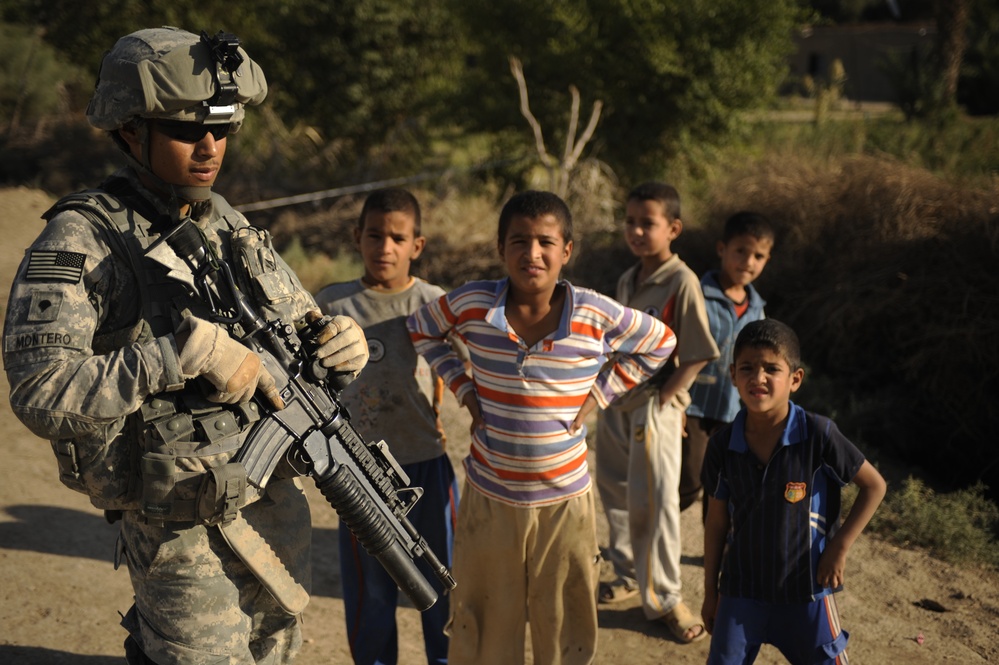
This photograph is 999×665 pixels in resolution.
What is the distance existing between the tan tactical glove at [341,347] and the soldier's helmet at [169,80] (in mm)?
623

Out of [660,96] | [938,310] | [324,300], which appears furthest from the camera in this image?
[660,96]

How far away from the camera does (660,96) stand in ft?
31.7

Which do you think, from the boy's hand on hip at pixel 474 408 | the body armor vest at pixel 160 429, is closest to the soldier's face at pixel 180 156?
the body armor vest at pixel 160 429

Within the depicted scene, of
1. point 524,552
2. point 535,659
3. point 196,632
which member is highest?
point 196,632

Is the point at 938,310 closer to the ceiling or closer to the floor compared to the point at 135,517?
closer to the floor

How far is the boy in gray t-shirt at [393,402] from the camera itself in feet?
10.6

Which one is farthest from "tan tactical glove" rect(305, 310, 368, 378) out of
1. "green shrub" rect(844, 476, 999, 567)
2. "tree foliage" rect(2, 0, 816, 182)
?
"tree foliage" rect(2, 0, 816, 182)

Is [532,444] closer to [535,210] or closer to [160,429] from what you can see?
[535,210]

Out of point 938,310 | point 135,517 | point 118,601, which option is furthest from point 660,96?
point 135,517

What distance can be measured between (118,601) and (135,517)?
1.99 meters

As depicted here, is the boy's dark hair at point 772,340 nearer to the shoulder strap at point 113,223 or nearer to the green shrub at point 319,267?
the shoulder strap at point 113,223

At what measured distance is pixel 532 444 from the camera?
9.51 feet

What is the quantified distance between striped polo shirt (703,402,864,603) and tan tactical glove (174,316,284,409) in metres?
1.60

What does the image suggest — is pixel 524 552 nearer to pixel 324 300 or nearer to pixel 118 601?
pixel 324 300
